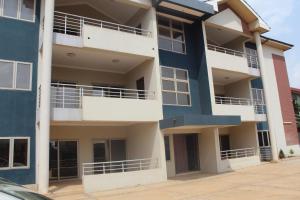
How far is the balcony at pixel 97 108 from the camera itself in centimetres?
1230

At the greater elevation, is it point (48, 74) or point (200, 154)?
point (48, 74)

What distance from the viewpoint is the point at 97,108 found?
41.9 ft

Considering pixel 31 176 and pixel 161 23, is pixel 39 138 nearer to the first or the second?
pixel 31 176

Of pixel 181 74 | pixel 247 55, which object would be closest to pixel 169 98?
pixel 181 74

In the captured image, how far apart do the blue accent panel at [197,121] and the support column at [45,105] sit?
18.0 ft

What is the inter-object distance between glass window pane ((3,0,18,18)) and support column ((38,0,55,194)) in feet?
5.23

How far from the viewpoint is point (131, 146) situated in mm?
16375

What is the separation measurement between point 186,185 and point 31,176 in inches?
258

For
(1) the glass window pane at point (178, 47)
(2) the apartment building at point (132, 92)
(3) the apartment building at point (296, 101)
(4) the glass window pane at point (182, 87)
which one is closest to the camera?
(2) the apartment building at point (132, 92)

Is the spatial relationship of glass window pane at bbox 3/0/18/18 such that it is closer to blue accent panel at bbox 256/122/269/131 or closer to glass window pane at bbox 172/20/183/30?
glass window pane at bbox 172/20/183/30

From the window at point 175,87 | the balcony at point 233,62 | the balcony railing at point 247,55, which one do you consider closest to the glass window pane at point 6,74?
the window at point 175,87

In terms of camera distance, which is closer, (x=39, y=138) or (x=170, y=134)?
(x=39, y=138)

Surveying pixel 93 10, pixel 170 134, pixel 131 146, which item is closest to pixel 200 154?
pixel 170 134

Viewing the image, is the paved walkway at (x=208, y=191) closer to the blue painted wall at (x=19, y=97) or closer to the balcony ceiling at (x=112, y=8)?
the blue painted wall at (x=19, y=97)
